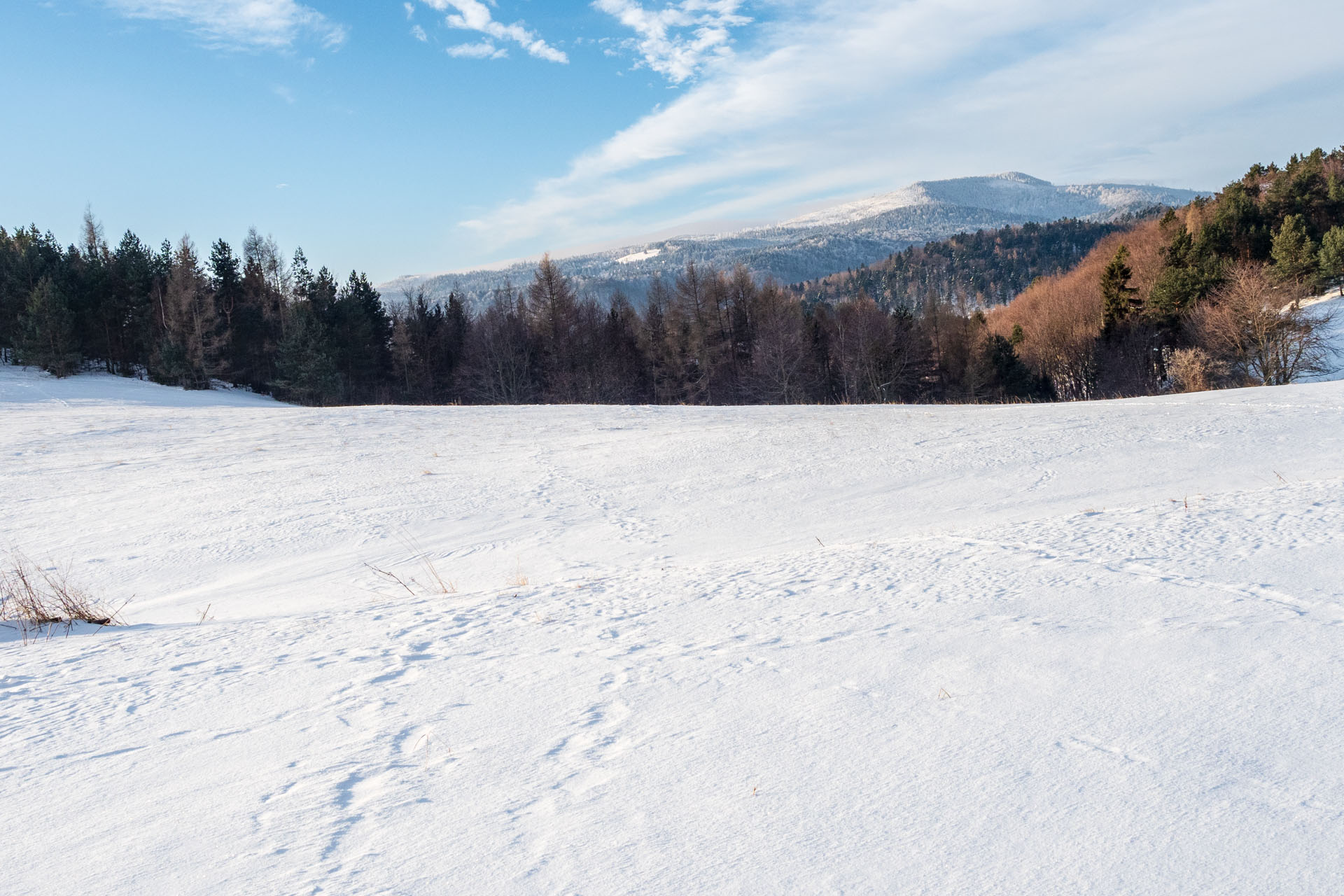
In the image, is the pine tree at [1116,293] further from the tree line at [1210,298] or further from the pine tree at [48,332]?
the pine tree at [48,332]

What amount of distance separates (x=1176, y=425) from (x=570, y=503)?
986cm

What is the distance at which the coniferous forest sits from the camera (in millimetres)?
45938

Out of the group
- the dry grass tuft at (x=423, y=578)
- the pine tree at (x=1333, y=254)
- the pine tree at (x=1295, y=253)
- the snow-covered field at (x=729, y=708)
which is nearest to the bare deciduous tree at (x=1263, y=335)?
the pine tree at (x=1295, y=253)

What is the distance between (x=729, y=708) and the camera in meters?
3.21

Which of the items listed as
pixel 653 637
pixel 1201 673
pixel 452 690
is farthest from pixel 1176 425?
pixel 452 690

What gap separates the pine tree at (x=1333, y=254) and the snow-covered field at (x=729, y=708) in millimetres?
56415

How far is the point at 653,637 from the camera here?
13.9 feet

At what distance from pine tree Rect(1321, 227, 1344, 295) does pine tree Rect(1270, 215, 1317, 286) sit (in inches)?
24.8

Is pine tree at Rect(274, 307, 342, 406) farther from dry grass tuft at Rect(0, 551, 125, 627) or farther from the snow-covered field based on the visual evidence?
dry grass tuft at Rect(0, 551, 125, 627)

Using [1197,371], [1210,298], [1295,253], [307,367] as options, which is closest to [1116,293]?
[1210,298]

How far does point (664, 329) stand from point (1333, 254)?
4545 centimetres

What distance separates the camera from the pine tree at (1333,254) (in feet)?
161

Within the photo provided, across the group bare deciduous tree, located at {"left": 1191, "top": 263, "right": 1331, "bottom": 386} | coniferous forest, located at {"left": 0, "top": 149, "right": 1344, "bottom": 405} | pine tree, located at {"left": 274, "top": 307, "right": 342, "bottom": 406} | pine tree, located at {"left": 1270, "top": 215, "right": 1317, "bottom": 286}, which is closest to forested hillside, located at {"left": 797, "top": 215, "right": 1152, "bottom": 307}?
coniferous forest, located at {"left": 0, "top": 149, "right": 1344, "bottom": 405}

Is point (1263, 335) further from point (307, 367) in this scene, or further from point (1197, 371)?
point (307, 367)
